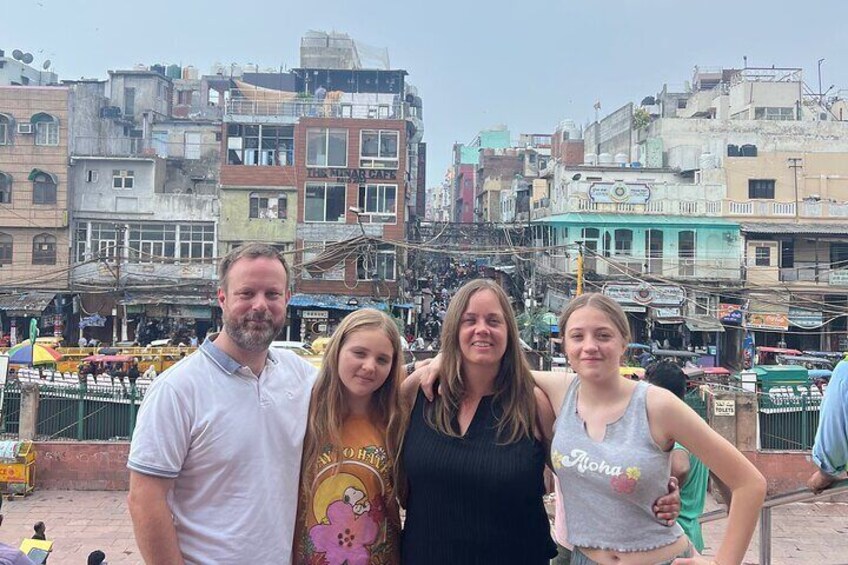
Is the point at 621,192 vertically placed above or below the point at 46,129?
below

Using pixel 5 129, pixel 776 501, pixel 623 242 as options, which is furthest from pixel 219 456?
pixel 5 129

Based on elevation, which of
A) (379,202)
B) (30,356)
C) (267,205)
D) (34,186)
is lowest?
(30,356)

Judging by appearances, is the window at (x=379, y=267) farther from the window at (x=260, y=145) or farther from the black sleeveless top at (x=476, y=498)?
the black sleeveless top at (x=476, y=498)

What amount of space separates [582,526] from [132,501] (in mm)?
1784

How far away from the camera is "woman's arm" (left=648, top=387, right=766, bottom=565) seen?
106 inches

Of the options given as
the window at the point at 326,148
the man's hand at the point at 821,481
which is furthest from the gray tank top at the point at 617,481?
the window at the point at 326,148

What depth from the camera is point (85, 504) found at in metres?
13.5

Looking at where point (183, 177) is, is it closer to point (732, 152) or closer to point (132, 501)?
point (732, 152)

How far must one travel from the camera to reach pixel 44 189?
94.2ft

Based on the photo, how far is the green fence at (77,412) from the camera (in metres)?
14.9

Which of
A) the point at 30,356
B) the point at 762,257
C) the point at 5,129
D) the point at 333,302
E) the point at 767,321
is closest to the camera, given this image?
the point at 30,356

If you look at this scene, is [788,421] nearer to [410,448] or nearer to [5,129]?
[410,448]

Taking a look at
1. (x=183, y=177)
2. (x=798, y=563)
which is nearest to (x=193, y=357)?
(x=798, y=563)

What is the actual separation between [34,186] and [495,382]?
30.4 m
